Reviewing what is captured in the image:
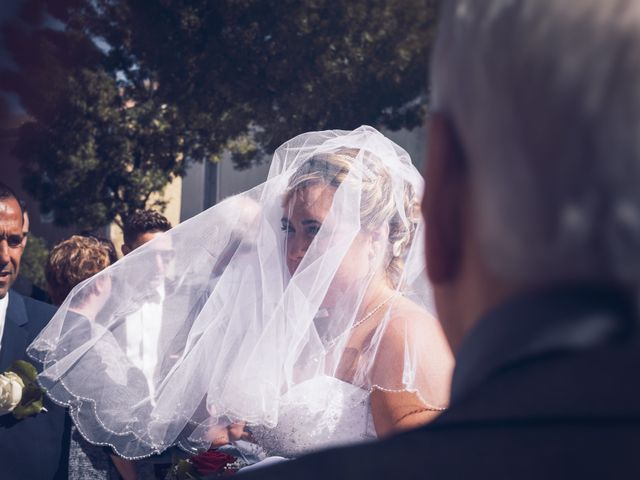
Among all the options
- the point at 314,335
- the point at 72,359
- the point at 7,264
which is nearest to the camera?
the point at 314,335

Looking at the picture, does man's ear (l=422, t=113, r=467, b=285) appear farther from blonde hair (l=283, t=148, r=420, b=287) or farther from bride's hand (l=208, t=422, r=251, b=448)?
bride's hand (l=208, t=422, r=251, b=448)

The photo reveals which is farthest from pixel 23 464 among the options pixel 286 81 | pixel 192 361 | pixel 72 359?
pixel 286 81

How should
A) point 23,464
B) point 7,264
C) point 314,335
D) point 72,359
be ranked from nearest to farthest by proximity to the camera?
point 314,335
point 72,359
point 23,464
point 7,264

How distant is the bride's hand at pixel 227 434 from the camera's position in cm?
280

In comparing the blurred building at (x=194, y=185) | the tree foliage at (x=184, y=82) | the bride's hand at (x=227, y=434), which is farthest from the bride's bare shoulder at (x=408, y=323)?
the blurred building at (x=194, y=185)

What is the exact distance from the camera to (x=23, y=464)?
3.23 m

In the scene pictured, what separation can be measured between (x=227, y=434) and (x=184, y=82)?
12816 mm

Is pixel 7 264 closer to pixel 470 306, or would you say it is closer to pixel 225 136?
pixel 470 306

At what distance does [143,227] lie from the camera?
18.8 ft

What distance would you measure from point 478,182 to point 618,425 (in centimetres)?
24

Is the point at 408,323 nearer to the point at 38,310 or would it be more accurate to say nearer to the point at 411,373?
the point at 411,373

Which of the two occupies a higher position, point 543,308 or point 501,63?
point 501,63

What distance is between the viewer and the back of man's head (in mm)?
5715

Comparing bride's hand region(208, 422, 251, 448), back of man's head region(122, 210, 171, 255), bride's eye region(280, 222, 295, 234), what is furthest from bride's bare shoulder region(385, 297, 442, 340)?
back of man's head region(122, 210, 171, 255)
